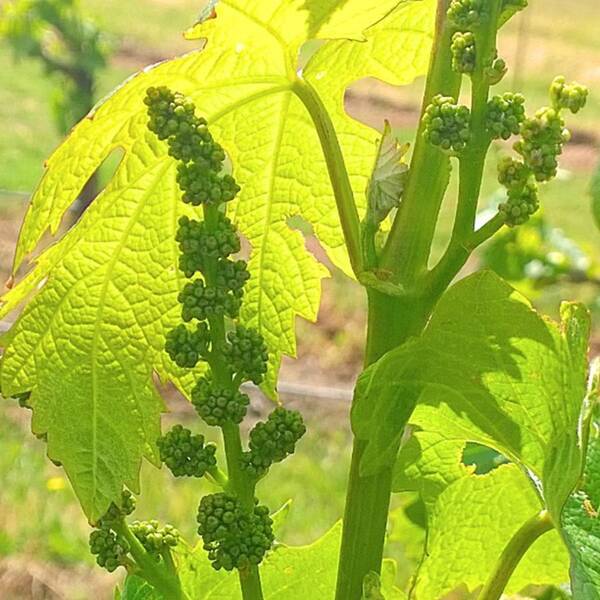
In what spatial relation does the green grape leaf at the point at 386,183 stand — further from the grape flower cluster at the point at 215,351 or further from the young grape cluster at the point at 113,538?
the young grape cluster at the point at 113,538

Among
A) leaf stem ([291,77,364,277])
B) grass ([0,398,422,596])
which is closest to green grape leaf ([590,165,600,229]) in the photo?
leaf stem ([291,77,364,277])

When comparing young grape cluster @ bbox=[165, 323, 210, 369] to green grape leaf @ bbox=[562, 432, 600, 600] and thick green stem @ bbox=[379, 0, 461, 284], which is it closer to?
thick green stem @ bbox=[379, 0, 461, 284]

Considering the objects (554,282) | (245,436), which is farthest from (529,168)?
(245,436)

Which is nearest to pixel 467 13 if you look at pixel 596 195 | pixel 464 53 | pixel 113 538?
pixel 464 53

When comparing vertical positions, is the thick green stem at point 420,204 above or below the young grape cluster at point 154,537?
above

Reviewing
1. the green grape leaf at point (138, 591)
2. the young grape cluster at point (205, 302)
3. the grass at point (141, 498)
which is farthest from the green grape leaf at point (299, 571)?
the grass at point (141, 498)

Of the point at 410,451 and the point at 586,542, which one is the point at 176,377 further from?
the point at 586,542
